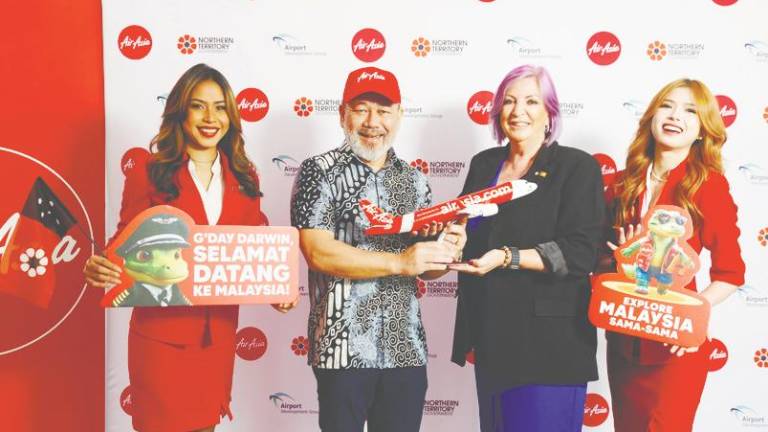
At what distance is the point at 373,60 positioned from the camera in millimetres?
2740

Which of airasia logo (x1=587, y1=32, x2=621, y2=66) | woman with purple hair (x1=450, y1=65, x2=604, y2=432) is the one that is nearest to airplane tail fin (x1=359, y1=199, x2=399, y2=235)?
woman with purple hair (x1=450, y1=65, x2=604, y2=432)

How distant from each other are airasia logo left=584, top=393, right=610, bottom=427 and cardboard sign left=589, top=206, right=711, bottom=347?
1.14 meters

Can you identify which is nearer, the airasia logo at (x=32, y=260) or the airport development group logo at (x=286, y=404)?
the airasia logo at (x=32, y=260)

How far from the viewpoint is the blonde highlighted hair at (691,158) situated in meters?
1.88

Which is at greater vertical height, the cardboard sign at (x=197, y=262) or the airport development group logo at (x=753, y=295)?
the cardboard sign at (x=197, y=262)

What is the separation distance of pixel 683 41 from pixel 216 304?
96.2 inches

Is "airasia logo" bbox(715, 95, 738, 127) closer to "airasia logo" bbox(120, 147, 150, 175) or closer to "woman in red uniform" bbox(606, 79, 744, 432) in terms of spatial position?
"woman in red uniform" bbox(606, 79, 744, 432)

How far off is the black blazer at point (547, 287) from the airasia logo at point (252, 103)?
1376 mm

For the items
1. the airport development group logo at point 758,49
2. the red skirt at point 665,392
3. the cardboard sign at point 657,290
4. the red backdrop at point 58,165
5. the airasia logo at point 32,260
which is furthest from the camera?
the airport development group logo at point 758,49

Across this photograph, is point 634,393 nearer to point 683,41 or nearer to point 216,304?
point 216,304

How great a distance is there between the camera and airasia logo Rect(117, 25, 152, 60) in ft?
8.94

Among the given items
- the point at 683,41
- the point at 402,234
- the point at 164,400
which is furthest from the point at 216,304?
the point at 683,41

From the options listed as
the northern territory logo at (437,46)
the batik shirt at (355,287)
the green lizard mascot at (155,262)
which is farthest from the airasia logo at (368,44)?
the green lizard mascot at (155,262)

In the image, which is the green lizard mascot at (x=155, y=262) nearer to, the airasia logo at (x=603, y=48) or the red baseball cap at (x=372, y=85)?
the red baseball cap at (x=372, y=85)
